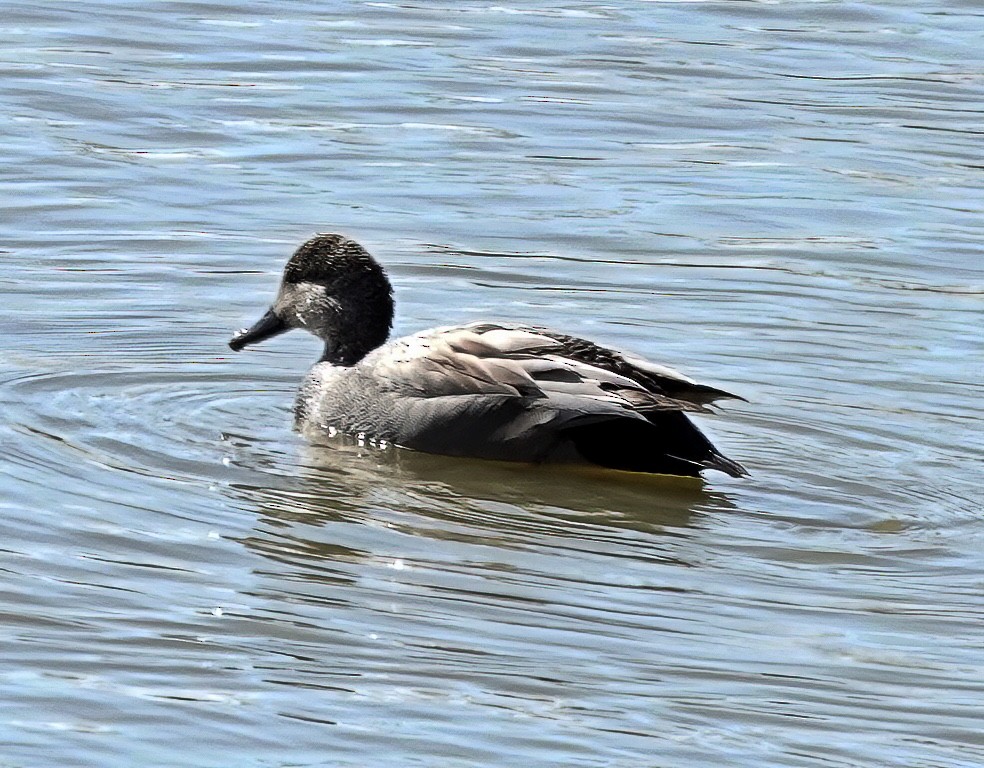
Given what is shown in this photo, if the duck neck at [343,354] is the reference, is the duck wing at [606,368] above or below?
above

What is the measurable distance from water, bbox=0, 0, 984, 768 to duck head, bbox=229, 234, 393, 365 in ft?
1.22

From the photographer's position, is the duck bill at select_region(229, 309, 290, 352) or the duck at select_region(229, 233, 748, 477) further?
the duck bill at select_region(229, 309, 290, 352)

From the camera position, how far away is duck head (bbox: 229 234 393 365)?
404 inches

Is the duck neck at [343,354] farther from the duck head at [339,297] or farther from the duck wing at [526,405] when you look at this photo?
the duck wing at [526,405]

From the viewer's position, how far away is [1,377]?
10164 mm

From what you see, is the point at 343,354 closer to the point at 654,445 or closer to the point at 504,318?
the point at 504,318

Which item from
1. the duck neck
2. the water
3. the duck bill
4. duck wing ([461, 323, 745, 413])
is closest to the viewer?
the water

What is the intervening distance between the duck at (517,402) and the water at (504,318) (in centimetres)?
17

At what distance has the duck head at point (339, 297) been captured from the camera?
33.7 ft

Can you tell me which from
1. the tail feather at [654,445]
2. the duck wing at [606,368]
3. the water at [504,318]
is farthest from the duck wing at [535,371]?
the water at [504,318]

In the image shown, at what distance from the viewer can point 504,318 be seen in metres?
11.5

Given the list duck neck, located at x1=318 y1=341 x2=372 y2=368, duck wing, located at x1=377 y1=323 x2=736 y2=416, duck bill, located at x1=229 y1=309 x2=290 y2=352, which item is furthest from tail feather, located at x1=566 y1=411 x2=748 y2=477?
duck bill, located at x1=229 y1=309 x2=290 y2=352

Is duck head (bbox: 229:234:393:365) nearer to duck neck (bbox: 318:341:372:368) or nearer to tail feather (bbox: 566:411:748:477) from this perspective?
duck neck (bbox: 318:341:372:368)

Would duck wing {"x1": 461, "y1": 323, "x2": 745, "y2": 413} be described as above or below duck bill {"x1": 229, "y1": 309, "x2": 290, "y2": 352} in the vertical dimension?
above
